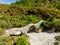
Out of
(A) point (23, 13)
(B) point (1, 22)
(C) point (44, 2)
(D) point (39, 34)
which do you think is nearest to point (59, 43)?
(D) point (39, 34)

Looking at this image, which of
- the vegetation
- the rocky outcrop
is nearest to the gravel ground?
the rocky outcrop

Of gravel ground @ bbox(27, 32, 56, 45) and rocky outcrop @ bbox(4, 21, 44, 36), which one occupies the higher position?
rocky outcrop @ bbox(4, 21, 44, 36)

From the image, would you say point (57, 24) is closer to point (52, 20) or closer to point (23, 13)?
point (52, 20)

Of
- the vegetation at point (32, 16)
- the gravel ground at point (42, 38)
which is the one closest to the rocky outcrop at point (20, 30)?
the vegetation at point (32, 16)

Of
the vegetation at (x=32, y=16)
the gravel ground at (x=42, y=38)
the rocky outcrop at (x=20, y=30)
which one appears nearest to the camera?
the gravel ground at (x=42, y=38)

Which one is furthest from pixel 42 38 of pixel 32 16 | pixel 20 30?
pixel 32 16

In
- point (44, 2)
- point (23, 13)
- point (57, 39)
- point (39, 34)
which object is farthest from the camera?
point (44, 2)

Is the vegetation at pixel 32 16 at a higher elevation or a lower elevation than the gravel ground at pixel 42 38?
higher

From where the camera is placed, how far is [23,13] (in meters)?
27.6

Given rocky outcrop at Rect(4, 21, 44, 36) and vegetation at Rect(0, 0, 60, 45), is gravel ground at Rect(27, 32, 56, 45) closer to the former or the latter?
rocky outcrop at Rect(4, 21, 44, 36)

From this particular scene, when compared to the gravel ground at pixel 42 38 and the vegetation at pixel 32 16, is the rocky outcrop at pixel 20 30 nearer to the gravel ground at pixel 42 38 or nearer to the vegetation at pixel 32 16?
the vegetation at pixel 32 16

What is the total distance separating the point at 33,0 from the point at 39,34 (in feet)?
50.8

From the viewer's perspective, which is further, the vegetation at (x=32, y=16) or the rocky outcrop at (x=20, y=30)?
the vegetation at (x=32, y=16)

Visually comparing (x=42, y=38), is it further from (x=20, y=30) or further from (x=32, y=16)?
(x=32, y=16)
